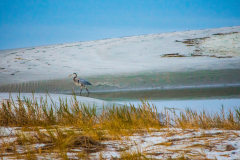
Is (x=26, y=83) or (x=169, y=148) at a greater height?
(x=26, y=83)

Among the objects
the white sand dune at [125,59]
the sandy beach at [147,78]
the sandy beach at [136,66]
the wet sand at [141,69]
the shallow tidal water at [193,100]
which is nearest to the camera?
the sandy beach at [147,78]

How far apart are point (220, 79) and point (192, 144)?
8.94 meters

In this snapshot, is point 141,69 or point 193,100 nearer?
point 193,100

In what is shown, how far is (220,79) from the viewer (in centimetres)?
988

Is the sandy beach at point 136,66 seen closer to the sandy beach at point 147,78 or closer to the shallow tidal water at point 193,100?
the sandy beach at point 147,78

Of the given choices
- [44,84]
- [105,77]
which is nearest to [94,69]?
[105,77]

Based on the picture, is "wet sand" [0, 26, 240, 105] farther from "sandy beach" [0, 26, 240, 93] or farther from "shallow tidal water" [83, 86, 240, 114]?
"shallow tidal water" [83, 86, 240, 114]

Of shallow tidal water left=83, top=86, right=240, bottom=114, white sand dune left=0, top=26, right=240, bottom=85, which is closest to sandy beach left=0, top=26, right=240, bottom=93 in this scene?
white sand dune left=0, top=26, right=240, bottom=85

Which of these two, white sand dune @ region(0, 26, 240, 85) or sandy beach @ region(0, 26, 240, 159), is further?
white sand dune @ region(0, 26, 240, 85)

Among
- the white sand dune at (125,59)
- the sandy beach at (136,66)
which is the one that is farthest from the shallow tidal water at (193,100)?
the white sand dune at (125,59)

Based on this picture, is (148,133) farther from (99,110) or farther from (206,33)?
(206,33)

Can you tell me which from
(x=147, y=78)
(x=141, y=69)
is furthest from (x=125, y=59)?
(x=147, y=78)

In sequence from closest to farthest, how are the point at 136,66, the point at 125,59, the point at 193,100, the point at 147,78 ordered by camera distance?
the point at 193,100, the point at 147,78, the point at 136,66, the point at 125,59

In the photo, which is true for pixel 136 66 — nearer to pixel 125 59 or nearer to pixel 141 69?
pixel 141 69
